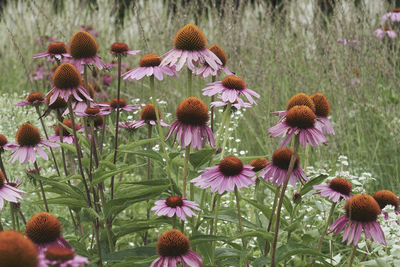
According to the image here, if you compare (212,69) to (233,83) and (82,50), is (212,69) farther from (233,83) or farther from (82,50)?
(82,50)

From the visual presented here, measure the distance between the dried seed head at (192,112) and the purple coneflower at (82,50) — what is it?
41 cm

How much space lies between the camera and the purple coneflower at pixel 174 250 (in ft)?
3.65

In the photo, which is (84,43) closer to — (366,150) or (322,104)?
(322,104)

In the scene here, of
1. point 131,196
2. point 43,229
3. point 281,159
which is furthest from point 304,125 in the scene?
point 43,229

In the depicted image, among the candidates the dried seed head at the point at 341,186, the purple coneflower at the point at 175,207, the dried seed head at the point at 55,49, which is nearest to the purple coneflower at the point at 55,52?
the dried seed head at the point at 55,49

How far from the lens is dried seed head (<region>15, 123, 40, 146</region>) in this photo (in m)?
1.54

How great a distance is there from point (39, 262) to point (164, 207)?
25.2 inches

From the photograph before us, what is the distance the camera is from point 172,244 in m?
1.11

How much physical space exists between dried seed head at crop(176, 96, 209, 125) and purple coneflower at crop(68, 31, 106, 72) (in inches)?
16.0

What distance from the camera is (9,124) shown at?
3168 millimetres

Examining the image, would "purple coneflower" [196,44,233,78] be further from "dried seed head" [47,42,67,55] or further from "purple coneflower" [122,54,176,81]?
"dried seed head" [47,42,67,55]

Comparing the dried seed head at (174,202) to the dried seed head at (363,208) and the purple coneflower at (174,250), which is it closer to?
the purple coneflower at (174,250)

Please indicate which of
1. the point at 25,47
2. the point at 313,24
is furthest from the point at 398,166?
the point at 25,47

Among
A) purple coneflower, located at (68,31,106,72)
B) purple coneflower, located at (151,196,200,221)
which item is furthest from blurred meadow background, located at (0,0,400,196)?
purple coneflower, located at (151,196,200,221)
